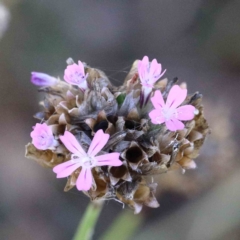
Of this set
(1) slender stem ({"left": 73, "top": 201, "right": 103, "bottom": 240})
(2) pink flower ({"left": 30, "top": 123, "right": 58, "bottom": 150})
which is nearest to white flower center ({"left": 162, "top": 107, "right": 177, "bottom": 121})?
(2) pink flower ({"left": 30, "top": 123, "right": 58, "bottom": 150})

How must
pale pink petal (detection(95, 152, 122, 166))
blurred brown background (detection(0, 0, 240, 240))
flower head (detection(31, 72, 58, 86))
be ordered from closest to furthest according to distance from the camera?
1. pale pink petal (detection(95, 152, 122, 166))
2. flower head (detection(31, 72, 58, 86))
3. blurred brown background (detection(0, 0, 240, 240))

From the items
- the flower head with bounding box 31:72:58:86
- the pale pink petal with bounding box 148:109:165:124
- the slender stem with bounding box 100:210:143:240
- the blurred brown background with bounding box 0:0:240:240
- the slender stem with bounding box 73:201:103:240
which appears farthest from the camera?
the blurred brown background with bounding box 0:0:240:240

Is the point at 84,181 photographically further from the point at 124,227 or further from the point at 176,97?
the point at 124,227

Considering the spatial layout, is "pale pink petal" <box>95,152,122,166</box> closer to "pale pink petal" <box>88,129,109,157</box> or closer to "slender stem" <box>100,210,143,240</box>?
"pale pink petal" <box>88,129,109,157</box>

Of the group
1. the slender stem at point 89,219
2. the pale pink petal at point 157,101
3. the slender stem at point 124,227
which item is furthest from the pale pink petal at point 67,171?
the slender stem at point 124,227

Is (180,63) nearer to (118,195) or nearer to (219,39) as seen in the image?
(219,39)

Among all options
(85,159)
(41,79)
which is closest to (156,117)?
(85,159)

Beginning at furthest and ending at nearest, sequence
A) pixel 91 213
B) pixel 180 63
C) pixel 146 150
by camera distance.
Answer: pixel 180 63 < pixel 91 213 < pixel 146 150

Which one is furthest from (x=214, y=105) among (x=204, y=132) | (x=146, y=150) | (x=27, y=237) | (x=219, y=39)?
(x=27, y=237)
